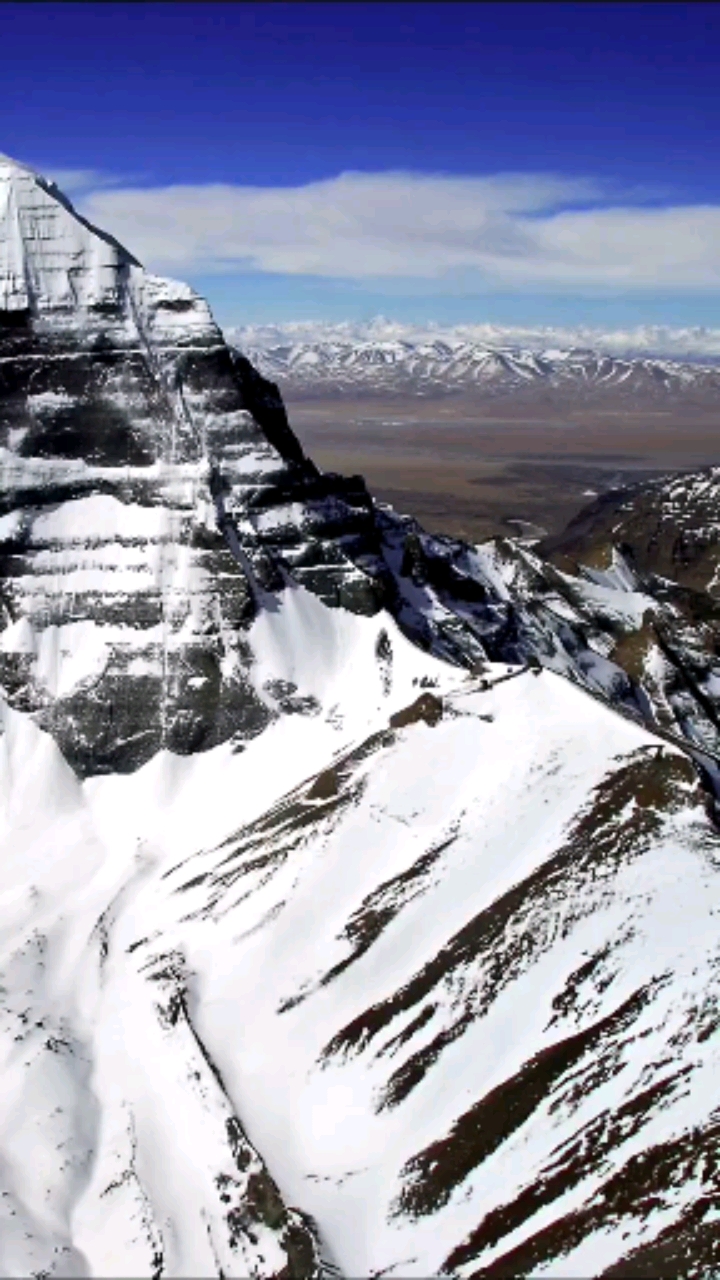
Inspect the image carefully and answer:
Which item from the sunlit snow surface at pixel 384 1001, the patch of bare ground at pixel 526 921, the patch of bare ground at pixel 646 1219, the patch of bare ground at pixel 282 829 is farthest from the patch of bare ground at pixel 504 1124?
the patch of bare ground at pixel 282 829

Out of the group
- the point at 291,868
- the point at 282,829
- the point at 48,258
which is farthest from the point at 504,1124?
the point at 48,258

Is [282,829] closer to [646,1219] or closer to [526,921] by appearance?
[526,921]

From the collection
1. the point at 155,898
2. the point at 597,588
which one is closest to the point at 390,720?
the point at 155,898

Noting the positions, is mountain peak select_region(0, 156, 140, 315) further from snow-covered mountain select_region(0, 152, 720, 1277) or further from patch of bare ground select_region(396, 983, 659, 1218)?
patch of bare ground select_region(396, 983, 659, 1218)

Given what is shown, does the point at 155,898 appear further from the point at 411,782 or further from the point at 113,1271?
the point at 113,1271

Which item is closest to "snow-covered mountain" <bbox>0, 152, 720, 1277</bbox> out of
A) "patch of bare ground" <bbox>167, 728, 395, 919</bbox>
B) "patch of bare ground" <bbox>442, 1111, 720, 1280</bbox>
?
"patch of bare ground" <bbox>442, 1111, 720, 1280</bbox>
